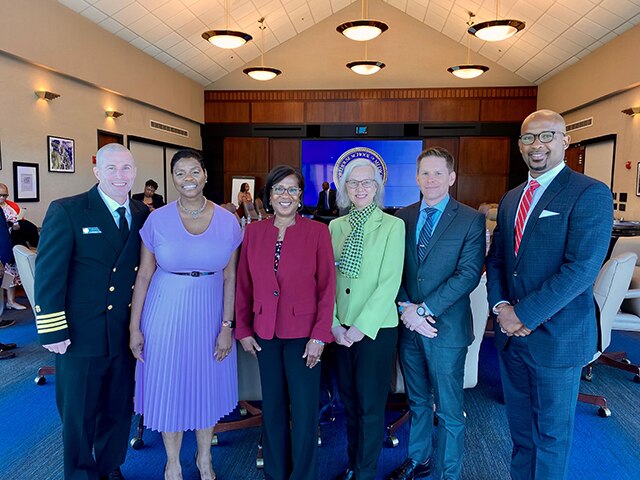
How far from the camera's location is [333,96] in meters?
12.8

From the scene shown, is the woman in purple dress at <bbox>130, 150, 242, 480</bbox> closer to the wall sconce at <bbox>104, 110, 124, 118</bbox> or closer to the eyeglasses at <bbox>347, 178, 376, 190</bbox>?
the eyeglasses at <bbox>347, 178, 376, 190</bbox>

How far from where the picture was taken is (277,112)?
13.0m

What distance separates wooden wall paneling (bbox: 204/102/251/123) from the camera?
1309 centimetres

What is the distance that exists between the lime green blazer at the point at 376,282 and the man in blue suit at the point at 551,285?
0.49 metres

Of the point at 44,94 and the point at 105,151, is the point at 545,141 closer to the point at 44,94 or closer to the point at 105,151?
the point at 105,151

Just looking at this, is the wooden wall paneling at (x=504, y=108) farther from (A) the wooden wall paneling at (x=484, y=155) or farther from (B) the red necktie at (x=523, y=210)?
(B) the red necktie at (x=523, y=210)

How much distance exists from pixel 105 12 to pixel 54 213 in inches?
281

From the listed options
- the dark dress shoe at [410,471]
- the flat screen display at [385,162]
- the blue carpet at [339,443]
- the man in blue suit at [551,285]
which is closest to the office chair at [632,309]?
the blue carpet at [339,443]

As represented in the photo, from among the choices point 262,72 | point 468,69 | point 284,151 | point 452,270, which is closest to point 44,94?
point 262,72

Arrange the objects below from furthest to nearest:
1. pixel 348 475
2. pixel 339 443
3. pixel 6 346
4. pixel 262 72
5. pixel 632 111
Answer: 1. pixel 262 72
2. pixel 632 111
3. pixel 6 346
4. pixel 339 443
5. pixel 348 475

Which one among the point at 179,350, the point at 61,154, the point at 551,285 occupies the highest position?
the point at 61,154

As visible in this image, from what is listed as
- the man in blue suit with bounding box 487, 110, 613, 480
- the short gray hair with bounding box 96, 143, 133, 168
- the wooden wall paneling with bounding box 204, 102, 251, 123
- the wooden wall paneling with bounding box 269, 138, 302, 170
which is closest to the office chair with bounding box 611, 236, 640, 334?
the man in blue suit with bounding box 487, 110, 613, 480

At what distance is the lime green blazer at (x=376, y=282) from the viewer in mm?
2074

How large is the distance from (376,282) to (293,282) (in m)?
Answer: 0.40
